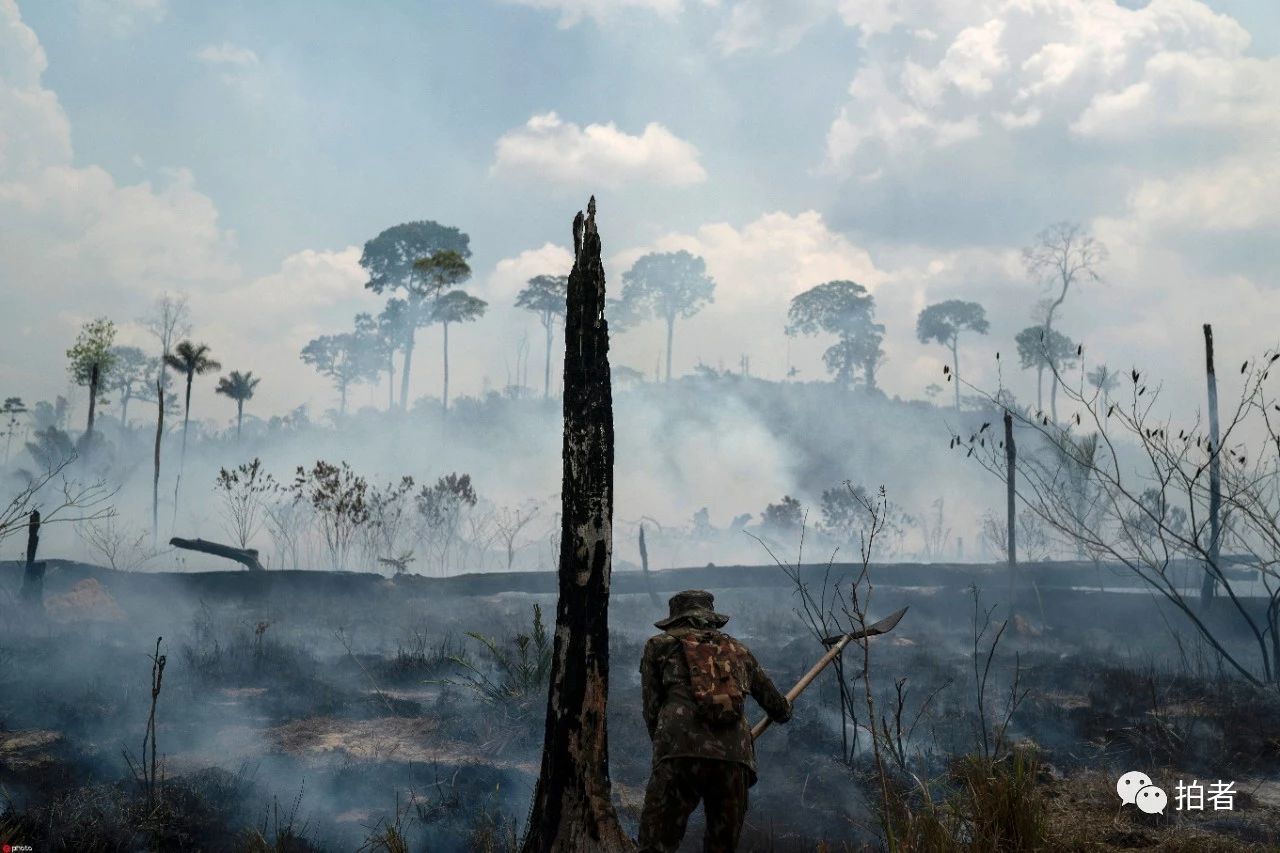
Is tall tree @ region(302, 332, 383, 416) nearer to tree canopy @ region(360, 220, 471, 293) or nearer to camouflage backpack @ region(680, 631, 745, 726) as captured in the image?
tree canopy @ region(360, 220, 471, 293)

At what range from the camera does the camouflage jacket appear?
448cm

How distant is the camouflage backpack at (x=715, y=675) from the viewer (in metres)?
4.51

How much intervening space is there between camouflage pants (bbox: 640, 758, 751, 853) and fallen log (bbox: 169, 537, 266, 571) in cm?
1503

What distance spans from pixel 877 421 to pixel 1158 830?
179 ft

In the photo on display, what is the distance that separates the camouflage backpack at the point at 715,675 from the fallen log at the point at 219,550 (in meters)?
15.0

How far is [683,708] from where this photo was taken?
4566 mm

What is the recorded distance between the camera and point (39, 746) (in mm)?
8852

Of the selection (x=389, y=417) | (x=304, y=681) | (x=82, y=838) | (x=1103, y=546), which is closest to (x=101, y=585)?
(x=304, y=681)

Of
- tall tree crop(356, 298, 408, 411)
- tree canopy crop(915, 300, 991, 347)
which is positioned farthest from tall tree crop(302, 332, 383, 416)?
tree canopy crop(915, 300, 991, 347)

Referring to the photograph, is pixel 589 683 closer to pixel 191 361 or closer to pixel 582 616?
pixel 582 616

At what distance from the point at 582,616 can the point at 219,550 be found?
1598cm

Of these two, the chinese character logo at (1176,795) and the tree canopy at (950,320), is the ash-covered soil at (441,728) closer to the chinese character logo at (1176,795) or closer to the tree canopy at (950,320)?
the chinese character logo at (1176,795)

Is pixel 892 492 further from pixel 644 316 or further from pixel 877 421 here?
pixel 644 316

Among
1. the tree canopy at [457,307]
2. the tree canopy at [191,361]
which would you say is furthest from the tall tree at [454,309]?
the tree canopy at [191,361]
